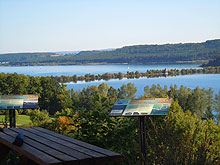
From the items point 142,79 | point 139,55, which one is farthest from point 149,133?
point 139,55

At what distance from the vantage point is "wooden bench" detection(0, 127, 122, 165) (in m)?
1.70

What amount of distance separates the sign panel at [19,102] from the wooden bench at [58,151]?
149 cm

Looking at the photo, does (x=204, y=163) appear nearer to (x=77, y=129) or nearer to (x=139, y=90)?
(x=77, y=129)

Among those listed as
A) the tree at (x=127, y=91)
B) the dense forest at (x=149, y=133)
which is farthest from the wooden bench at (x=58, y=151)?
the tree at (x=127, y=91)

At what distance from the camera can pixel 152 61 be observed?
89438 millimetres

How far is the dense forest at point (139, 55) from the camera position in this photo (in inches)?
3056

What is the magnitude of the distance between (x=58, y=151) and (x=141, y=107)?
3.84 ft

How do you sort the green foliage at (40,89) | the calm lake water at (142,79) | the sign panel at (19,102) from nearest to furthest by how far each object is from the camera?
the sign panel at (19,102) < the green foliage at (40,89) < the calm lake water at (142,79)

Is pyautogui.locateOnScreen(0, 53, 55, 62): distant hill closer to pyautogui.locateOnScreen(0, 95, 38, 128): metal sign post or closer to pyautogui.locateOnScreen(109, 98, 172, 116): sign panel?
pyautogui.locateOnScreen(0, 95, 38, 128): metal sign post

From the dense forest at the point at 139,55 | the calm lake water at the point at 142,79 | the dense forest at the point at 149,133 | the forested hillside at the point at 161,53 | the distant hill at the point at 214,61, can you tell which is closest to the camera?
the dense forest at the point at 149,133

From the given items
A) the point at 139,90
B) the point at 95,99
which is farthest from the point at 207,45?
the point at 95,99

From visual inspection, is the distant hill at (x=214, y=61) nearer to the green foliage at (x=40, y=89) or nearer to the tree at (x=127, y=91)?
the tree at (x=127, y=91)

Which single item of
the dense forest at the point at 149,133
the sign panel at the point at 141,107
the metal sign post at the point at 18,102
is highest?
the sign panel at the point at 141,107

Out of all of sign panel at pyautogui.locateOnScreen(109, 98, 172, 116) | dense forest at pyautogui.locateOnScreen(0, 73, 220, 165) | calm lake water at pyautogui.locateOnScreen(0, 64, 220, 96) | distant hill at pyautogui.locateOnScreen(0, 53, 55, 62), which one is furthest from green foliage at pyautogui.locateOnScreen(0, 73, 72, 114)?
distant hill at pyautogui.locateOnScreen(0, 53, 55, 62)
